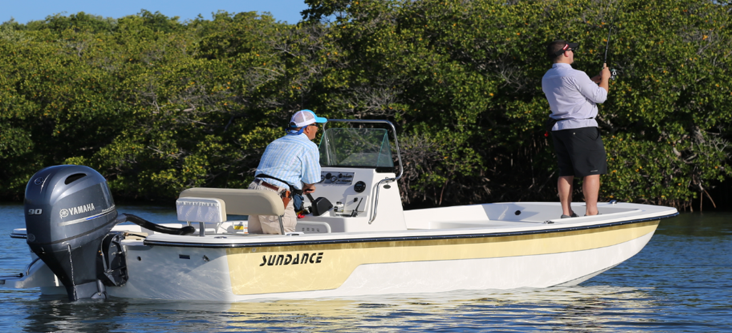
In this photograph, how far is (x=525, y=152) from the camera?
18.6 m

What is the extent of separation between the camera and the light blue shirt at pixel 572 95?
707 centimetres

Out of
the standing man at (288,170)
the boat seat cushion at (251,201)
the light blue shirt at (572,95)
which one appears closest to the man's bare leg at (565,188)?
the light blue shirt at (572,95)

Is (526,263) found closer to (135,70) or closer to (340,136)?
(340,136)

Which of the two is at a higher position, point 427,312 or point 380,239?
point 380,239

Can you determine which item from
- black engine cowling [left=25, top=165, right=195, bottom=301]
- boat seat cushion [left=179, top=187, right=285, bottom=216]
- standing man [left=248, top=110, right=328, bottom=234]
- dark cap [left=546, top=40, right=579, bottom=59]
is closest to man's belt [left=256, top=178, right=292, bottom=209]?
standing man [left=248, top=110, right=328, bottom=234]

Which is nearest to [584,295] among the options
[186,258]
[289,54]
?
[186,258]

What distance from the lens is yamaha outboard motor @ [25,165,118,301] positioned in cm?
570

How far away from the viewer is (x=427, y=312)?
602 cm

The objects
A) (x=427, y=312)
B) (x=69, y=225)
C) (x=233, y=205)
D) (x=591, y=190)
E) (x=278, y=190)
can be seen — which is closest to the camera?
(x=69, y=225)

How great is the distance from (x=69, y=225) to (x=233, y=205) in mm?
1114

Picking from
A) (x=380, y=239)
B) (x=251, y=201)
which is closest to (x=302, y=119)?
(x=251, y=201)

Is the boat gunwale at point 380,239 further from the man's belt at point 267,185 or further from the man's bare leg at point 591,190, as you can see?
the man's belt at point 267,185

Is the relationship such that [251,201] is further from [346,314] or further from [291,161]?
[346,314]

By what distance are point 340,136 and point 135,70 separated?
20.5m
